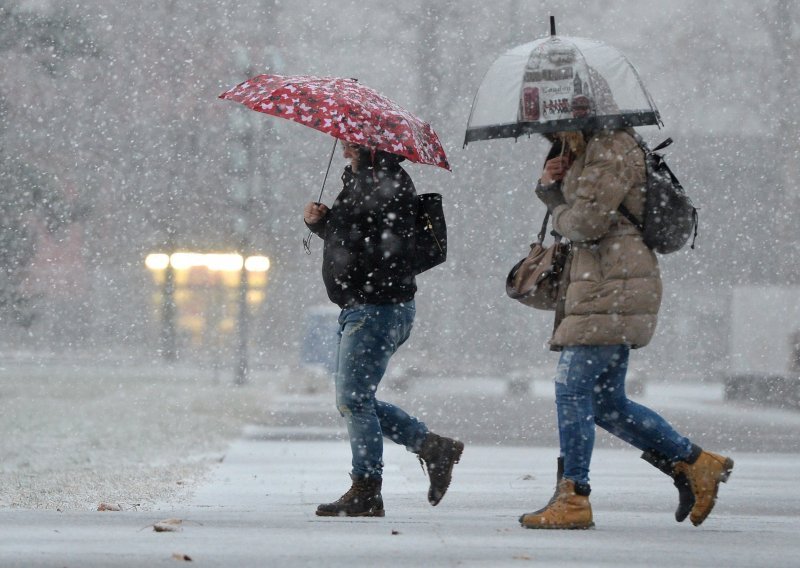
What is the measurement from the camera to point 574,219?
4.90m

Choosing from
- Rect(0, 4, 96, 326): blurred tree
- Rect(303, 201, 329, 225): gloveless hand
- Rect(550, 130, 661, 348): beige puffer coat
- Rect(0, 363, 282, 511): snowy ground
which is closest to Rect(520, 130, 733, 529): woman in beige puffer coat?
Rect(550, 130, 661, 348): beige puffer coat

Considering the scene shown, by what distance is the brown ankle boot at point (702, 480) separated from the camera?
5.12 metres

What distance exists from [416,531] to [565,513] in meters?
0.57

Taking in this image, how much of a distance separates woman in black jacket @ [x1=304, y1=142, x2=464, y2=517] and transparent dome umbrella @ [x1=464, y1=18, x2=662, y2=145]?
0.45 meters

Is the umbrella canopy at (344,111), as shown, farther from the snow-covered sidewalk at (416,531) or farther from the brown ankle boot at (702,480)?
the brown ankle boot at (702,480)

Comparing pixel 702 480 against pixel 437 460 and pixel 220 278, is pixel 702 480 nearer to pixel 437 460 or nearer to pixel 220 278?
pixel 437 460

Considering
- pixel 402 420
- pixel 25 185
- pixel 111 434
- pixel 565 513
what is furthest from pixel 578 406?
pixel 25 185

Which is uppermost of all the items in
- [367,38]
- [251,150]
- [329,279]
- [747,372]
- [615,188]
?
[367,38]

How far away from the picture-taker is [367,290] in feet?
17.6

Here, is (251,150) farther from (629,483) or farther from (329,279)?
(329,279)

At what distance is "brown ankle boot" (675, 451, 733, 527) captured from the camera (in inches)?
202

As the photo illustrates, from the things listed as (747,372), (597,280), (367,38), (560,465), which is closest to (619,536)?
(560,465)

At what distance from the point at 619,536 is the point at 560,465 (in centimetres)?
42

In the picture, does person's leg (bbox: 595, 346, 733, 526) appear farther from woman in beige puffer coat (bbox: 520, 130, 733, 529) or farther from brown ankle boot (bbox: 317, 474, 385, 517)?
brown ankle boot (bbox: 317, 474, 385, 517)
